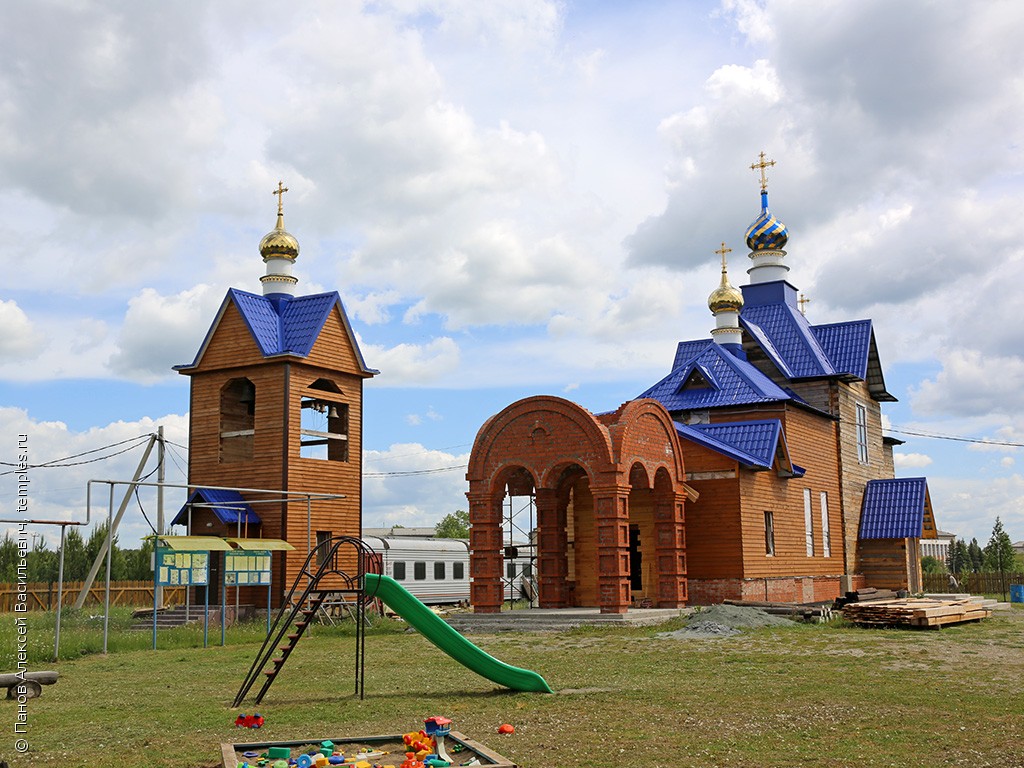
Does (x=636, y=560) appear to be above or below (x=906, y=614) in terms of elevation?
above

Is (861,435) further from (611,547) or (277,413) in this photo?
(277,413)

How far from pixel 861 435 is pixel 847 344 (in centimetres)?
323

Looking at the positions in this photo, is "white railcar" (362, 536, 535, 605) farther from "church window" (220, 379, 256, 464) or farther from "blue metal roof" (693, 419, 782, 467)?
"blue metal roof" (693, 419, 782, 467)

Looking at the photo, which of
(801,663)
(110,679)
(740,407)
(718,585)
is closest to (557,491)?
(718,585)

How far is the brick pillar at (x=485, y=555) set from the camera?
2412cm

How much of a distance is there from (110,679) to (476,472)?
445 inches

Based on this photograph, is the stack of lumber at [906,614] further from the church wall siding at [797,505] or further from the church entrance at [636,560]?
the church entrance at [636,560]

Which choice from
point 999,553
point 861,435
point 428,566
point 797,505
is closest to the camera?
point 797,505

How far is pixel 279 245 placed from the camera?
30156 millimetres

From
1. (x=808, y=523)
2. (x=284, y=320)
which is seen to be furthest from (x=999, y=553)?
(x=284, y=320)

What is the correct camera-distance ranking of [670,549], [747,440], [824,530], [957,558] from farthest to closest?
[957,558], [824,530], [747,440], [670,549]

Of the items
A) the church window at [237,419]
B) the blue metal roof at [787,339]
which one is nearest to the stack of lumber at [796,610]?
the blue metal roof at [787,339]

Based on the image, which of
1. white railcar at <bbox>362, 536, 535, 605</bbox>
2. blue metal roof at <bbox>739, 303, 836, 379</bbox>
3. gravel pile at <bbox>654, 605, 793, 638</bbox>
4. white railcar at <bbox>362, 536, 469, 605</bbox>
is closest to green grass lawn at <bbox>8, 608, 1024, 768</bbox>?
gravel pile at <bbox>654, 605, 793, 638</bbox>

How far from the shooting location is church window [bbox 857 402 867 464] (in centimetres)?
3506
